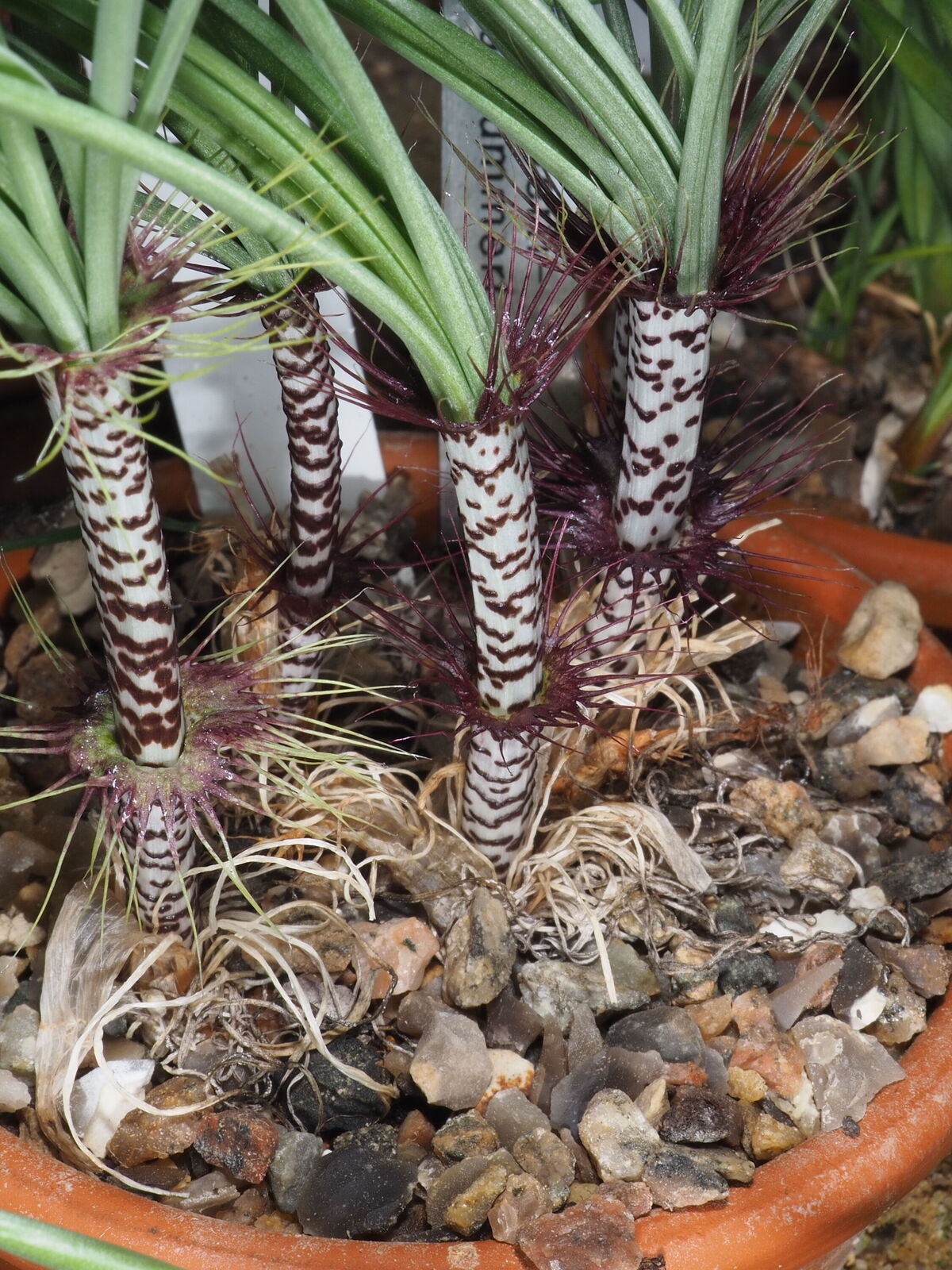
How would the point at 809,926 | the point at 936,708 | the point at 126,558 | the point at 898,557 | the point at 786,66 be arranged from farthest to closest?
the point at 898,557, the point at 936,708, the point at 809,926, the point at 786,66, the point at 126,558

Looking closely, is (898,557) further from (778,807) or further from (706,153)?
(706,153)

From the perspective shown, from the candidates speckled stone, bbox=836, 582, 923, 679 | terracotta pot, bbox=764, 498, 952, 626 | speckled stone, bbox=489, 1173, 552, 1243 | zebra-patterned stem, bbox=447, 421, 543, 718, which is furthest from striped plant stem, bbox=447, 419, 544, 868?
terracotta pot, bbox=764, 498, 952, 626

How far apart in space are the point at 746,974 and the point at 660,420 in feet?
1.12

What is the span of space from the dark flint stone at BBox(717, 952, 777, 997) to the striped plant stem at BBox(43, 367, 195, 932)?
1.08ft

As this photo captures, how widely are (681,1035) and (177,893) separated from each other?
12.0 inches

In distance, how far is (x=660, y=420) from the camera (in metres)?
0.69

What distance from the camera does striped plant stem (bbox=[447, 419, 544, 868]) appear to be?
1.92 ft

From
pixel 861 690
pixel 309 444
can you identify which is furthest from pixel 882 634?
pixel 309 444

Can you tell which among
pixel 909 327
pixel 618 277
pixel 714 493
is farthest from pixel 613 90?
pixel 909 327

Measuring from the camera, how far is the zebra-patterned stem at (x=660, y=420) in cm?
65

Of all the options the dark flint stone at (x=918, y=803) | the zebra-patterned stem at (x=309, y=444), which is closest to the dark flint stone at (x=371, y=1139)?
the zebra-patterned stem at (x=309, y=444)

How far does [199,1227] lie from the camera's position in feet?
1.93

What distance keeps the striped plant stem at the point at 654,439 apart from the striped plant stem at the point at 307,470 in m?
0.17

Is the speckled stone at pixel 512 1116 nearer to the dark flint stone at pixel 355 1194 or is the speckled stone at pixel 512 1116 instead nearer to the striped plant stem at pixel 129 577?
the dark flint stone at pixel 355 1194
